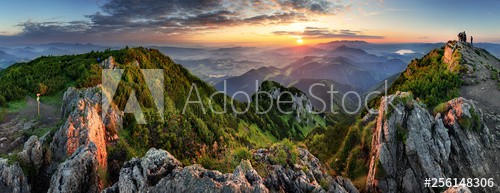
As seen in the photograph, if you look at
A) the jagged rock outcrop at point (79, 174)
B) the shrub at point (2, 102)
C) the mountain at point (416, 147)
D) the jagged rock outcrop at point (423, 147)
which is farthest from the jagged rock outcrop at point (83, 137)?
the jagged rock outcrop at point (423, 147)

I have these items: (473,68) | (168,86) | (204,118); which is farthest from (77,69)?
(473,68)

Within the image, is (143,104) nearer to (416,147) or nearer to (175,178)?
(175,178)

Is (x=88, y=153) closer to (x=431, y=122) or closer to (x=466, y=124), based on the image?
(x=431, y=122)

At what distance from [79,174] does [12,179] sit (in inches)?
245

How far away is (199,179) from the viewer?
745 inches

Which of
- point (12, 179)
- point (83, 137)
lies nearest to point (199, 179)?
point (12, 179)

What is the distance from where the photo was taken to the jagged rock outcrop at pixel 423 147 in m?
36.8

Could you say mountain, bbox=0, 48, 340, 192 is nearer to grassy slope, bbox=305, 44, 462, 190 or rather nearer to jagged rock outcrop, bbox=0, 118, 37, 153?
jagged rock outcrop, bbox=0, 118, 37, 153

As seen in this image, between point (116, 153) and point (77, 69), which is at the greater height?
point (77, 69)

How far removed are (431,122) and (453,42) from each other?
76049 mm

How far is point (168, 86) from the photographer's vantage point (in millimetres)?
86312

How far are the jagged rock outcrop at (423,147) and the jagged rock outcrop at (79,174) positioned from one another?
104 feet

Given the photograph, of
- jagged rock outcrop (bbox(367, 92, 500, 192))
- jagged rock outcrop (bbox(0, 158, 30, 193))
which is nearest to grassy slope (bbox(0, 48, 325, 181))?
jagged rock outcrop (bbox(0, 158, 30, 193))

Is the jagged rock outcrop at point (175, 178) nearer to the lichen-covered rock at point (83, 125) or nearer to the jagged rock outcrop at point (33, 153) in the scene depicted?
the lichen-covered rock at point (83, 125)
